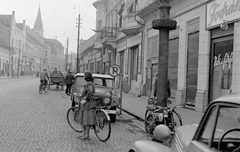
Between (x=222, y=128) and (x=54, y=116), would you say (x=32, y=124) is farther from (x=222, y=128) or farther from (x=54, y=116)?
(x=222, y=128)

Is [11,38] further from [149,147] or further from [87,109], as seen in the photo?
[149,147]

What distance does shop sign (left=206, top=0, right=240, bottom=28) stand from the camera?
34.0 feet

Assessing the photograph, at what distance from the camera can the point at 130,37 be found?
941 inches

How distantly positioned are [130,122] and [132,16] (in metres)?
13.3

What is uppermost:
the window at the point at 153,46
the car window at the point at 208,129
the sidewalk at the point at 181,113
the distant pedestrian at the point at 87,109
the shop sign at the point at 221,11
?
the shop sign at the point at 221,11

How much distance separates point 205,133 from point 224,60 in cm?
941

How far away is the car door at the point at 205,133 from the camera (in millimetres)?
2348

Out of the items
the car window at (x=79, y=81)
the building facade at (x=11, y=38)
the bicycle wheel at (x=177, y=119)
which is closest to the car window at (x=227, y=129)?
the bicycle wheel at (x=177, y=119)

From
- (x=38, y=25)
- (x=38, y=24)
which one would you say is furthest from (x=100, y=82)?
(x=38, y=24)

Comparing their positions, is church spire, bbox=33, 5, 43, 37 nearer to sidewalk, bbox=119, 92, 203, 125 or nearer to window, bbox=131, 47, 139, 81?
window, bbox=131, 47, 139, 81

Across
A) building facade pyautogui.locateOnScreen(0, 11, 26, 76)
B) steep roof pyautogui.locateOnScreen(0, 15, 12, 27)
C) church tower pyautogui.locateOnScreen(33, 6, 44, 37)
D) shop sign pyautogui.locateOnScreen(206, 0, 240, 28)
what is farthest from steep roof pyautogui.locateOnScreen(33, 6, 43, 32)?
shop sign pyautogui.locateOnScreen(206, 0, 240, 28)

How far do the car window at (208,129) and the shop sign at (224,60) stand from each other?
8.90 metres

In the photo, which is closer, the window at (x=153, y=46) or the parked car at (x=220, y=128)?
the parked car at (x=220, y=128)

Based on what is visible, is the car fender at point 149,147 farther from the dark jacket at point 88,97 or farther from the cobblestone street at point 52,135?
the dark jacket at point 88,97
